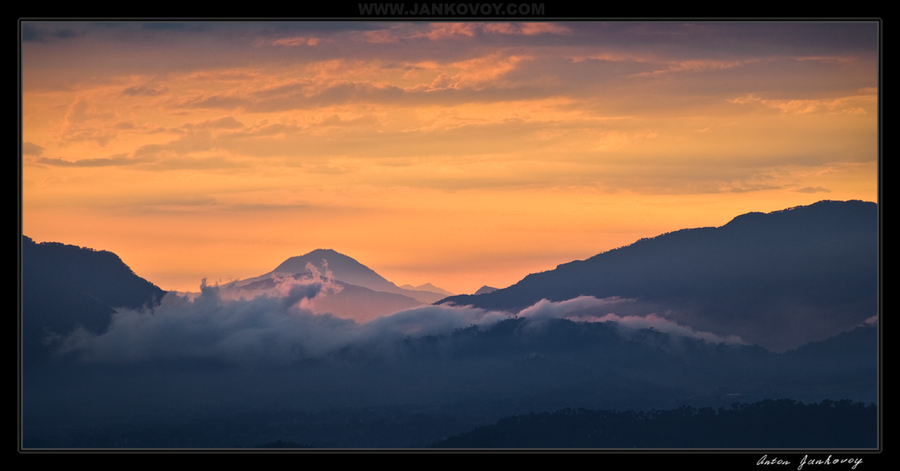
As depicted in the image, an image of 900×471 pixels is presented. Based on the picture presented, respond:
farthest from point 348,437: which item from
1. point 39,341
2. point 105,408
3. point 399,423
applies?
point 39,341

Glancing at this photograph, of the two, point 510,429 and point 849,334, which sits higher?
point 849,334

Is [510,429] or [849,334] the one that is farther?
[510,429]

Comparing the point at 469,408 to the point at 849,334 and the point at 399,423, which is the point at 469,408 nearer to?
the point at 399,423

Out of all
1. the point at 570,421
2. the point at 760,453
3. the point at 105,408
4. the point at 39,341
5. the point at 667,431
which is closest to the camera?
the point at 760,453

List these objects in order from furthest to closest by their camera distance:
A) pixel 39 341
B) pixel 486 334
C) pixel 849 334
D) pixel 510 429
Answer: pixel 486 334 → pixel 510 429 → pixel 849 334 → pixel 39 341

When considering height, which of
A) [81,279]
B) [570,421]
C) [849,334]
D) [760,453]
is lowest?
[570,421]

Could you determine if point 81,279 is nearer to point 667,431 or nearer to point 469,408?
point 469,408
